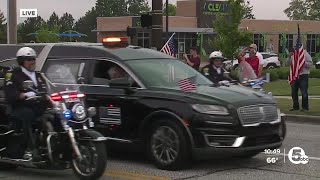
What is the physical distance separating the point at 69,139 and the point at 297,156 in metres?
3.89

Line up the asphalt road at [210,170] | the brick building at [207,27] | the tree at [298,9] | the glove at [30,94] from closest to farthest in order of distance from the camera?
the glove at [30,94], the asphalt road at [210,170], the brick building at [207,27], the tree at [298,9]

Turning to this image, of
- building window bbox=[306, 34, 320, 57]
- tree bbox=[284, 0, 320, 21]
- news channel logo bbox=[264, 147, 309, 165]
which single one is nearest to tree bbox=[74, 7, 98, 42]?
tree bbox=[284, 0, 320, 21]

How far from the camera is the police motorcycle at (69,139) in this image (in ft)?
23.2

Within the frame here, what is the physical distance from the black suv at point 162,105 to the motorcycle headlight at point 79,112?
1259 mm

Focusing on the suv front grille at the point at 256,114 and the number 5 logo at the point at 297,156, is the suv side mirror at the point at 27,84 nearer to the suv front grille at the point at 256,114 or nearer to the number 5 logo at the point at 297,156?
the suv front grille at the point at 256,114

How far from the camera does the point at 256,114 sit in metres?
8.02

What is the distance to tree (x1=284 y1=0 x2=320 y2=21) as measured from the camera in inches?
4921

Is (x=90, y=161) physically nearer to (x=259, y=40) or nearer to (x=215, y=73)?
(x=215, y=73)

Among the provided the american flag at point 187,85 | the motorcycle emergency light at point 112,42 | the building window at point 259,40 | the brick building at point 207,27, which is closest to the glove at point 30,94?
the motorcycle emergency light at point 112,42

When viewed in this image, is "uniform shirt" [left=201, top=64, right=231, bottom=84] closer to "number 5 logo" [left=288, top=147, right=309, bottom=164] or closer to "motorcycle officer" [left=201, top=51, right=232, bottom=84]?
"motorcycle officer" [left=201, top=51, right=232, bottom=84]

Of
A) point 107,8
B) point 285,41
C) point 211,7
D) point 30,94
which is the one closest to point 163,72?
point 30,94

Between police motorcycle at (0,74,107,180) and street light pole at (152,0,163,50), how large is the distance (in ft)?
36.7

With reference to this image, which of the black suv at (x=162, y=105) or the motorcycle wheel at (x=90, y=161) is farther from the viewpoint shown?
the black suv at (x=162, y=105)

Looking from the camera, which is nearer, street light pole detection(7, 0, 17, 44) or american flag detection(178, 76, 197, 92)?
american flag detection(178, 76, 197, 92)
